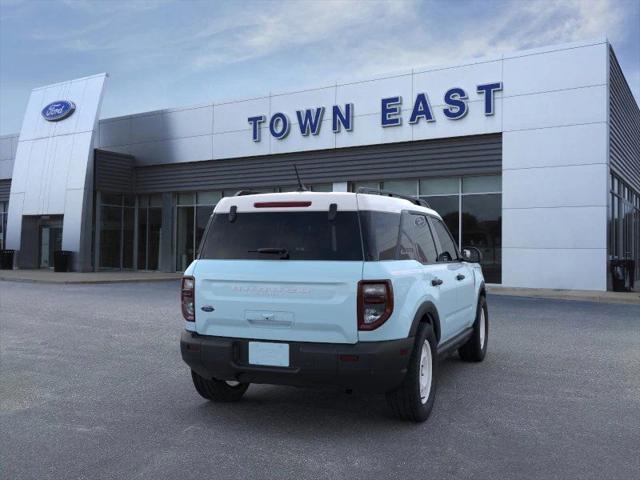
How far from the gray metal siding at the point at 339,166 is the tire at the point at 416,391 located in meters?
14.9

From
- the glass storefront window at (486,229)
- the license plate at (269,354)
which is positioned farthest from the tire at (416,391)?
the glass storefront window at (486,229)

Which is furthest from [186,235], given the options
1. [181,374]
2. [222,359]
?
[222,359]

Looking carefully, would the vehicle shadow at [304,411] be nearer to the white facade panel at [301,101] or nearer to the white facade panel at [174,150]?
the white facade panel at [301,101]

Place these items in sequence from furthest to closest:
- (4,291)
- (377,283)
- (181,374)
A: (4,291) < (181,374) < (377,283)

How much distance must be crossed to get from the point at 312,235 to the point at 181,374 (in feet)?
9.04

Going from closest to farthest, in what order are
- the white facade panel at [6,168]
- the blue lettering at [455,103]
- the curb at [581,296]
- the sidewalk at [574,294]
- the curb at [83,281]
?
the curb at [581,296] → the sidewalk at [574,294] → the blue lettering at [455,103] → the curb at [83,281] → the white facade panel at [6,168]

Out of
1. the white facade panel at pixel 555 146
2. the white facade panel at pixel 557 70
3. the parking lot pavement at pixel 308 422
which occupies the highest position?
the white facade panel at pixel 557 70

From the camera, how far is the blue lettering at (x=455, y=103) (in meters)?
19.1

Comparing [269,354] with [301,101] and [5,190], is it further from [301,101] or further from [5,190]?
[5,190]

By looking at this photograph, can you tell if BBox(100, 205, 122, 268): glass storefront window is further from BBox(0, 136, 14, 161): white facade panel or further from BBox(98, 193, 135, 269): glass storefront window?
BBox(0, 136, 14, 161): white facade panel

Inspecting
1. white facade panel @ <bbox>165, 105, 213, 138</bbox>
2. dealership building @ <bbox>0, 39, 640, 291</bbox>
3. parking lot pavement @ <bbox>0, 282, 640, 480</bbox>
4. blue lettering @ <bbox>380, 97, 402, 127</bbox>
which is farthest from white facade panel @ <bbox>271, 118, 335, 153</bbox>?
parking lot pavement @ <bbox>0, 282, 640, 480</bbox>

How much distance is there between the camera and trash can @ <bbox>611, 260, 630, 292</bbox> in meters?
17.2

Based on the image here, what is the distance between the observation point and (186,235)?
87.6 feet

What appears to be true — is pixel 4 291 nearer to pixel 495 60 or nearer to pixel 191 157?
pixel 191 157
